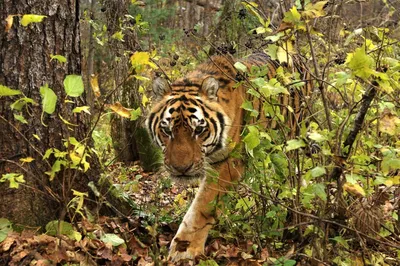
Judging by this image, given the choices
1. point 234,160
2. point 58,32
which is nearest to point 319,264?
point 234,160

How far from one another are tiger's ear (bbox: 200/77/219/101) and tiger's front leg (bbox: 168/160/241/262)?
0.55 meters

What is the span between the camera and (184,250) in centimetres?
355

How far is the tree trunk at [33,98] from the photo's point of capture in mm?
3258

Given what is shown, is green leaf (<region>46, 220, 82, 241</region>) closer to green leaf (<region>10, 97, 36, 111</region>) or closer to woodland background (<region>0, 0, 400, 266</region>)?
woodland background (<region>0, 0, 400, 266</region>)

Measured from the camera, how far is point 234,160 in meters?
3.95

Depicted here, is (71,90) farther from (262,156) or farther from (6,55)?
(262,156)

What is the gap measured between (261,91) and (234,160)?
1199 mm

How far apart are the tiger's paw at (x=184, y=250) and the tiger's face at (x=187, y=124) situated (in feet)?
1.56

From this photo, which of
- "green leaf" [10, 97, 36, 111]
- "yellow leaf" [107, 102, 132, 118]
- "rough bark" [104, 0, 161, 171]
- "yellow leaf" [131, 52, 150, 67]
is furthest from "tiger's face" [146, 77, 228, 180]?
"rough bark" [104, 0, 161, 171]

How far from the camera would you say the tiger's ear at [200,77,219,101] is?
395cm

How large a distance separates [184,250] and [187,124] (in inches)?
36.0

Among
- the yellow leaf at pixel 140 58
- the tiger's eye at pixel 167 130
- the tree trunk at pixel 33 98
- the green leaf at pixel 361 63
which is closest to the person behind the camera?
the green leaf at pixel 361 63

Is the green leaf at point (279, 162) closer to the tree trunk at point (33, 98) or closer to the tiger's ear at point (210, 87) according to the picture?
the tiger's ear at point (210, 87)

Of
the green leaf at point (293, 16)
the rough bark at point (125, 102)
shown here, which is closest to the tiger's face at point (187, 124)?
the green leaf at point (293, 16)
